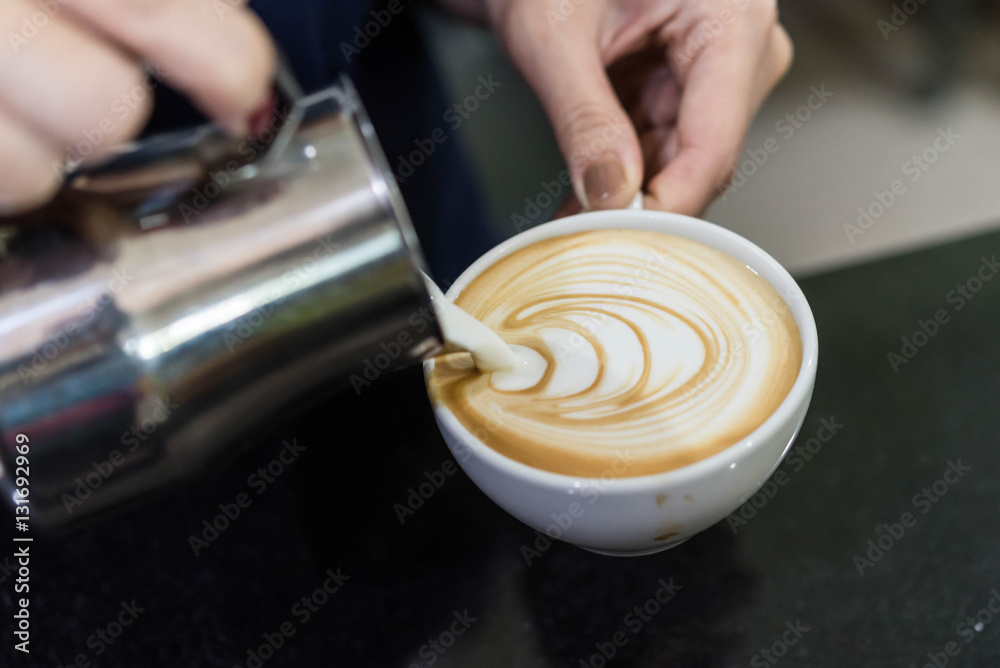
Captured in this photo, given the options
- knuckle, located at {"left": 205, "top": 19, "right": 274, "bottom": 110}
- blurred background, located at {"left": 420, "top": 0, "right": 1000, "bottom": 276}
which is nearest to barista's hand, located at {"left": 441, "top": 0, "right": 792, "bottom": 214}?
knuckle, located at {"left": 205, "top": 19, "right": 274, "bottom": 110}

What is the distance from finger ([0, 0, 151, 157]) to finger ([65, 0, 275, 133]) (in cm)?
2

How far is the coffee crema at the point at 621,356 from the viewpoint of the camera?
0.63m

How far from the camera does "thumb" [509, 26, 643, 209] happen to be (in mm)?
932

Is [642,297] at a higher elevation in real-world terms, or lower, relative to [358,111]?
lower

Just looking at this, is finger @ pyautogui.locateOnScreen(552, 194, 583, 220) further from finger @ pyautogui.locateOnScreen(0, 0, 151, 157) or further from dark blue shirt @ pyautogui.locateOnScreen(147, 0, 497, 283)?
finger @ pyautogui.locateOnScreen(0, 0, 151, 157)

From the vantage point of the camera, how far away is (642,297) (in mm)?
764

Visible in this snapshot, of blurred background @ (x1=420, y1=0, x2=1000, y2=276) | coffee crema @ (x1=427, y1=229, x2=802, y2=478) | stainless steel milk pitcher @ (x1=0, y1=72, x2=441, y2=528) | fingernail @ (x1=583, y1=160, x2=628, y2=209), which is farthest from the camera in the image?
blurred background @ (x1=420, y1=0, x2=1000, y2=276)

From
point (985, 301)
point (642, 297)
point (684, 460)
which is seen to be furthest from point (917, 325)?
point (684, 460)

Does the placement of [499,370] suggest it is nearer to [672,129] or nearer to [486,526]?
[486,526]

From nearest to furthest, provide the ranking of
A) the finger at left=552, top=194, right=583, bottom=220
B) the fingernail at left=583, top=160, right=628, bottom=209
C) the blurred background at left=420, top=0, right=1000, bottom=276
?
1. the fingernail at left=583, top=160, right=628, bottom=209
2. the finger at left=552, top=194, right=583, bottom=220
3. the blurred background at left=420, top=0, right=1000, bottom=276

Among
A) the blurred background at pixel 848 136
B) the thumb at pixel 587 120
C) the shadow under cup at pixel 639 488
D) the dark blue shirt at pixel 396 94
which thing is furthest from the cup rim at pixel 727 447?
the blurred background at pixel 848 136

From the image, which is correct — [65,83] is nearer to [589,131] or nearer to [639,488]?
[639,488]

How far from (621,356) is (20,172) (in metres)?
0.50

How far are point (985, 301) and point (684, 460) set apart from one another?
1.88 ft
